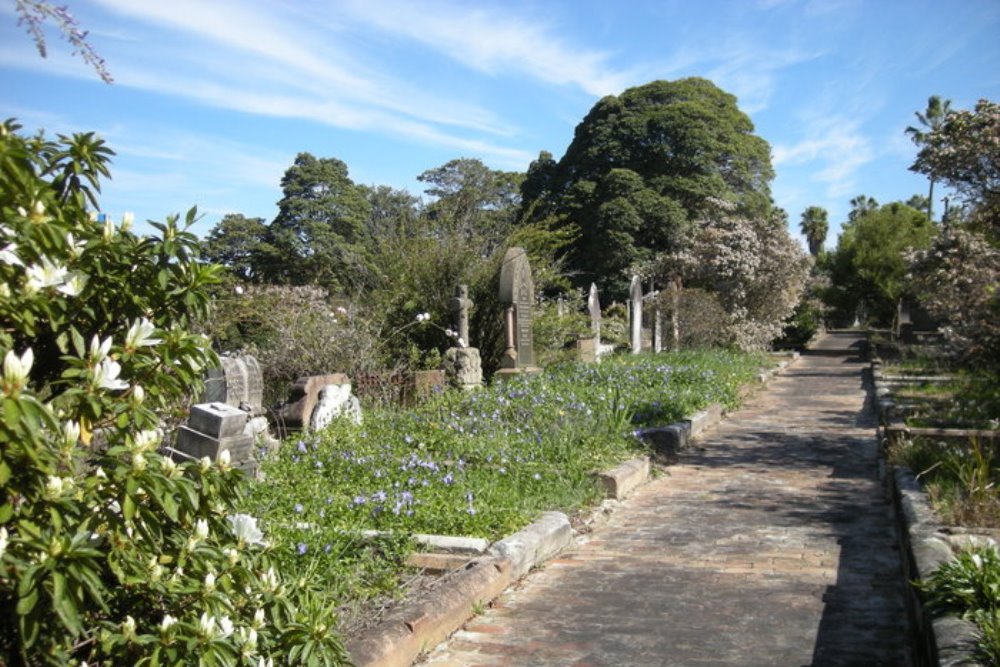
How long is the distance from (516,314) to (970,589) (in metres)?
11.8

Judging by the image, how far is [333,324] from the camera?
45.6ft

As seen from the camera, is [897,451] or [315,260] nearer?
[897,451]

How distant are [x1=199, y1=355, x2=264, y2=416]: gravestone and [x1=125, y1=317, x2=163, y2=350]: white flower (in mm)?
6912

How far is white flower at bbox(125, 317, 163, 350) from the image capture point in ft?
9.03

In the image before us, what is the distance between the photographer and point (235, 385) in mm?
9781

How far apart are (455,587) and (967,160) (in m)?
9.47

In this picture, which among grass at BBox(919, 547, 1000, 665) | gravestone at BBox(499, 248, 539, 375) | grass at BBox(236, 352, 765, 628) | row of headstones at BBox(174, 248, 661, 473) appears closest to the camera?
grass at BBox(919, 547, 1000, 665)

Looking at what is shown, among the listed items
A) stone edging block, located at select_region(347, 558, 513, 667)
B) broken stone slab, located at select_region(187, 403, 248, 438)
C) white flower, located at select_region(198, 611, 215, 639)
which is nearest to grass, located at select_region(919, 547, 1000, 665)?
stone edging block, located at select_region(347, 558, 513, 667)

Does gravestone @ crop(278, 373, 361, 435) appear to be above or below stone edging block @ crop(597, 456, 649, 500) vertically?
above

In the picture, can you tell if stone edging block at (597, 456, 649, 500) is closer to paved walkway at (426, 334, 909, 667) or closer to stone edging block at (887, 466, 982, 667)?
paved walkway at (426, 334, 909, 667)

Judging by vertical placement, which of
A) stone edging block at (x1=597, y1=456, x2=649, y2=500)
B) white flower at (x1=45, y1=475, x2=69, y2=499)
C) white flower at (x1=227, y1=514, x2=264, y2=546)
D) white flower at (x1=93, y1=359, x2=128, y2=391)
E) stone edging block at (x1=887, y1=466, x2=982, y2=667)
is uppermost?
white flower at (x1=93, y1=359, x2=128, y2=391)

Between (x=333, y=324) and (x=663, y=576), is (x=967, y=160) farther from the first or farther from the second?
(x=333, y=324)

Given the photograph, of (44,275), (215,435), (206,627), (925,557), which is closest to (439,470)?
(215,435)

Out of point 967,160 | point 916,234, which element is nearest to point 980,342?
point 967,160
